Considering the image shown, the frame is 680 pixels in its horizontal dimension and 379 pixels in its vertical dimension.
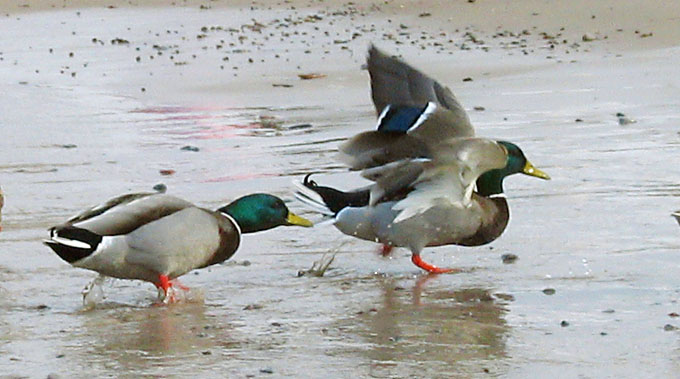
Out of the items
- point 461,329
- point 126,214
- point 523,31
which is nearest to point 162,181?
point 126,214

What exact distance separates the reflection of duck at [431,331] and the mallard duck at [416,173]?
0.42 metres

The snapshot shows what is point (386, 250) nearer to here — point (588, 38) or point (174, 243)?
point (174, 243)

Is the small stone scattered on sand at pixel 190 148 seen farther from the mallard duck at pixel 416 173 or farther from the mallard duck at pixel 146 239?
the mallard duck at pixel 146 239

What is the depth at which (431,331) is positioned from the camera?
527cm

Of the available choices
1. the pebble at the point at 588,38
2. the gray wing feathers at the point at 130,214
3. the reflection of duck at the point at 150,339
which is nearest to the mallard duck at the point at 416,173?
the gray wing feathers at the point at 130,214

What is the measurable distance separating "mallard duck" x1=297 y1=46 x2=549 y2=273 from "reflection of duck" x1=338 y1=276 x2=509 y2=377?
422 millimetres

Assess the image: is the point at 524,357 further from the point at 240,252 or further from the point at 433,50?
the point at 433,50

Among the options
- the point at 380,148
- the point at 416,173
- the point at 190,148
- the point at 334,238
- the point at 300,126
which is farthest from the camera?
the point at 300,126

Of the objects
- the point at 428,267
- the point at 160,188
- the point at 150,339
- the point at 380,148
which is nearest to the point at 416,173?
the point at 380,148

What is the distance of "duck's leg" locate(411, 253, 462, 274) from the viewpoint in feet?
21.2

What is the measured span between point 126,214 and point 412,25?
11937mm

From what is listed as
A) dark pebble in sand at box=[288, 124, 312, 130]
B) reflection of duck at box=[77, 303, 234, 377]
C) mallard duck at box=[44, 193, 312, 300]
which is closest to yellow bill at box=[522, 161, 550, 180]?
mallard duck at box=[44, 193, 312, 300]

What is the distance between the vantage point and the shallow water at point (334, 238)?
4980 mm

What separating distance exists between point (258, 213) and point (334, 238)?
3.06 ft
